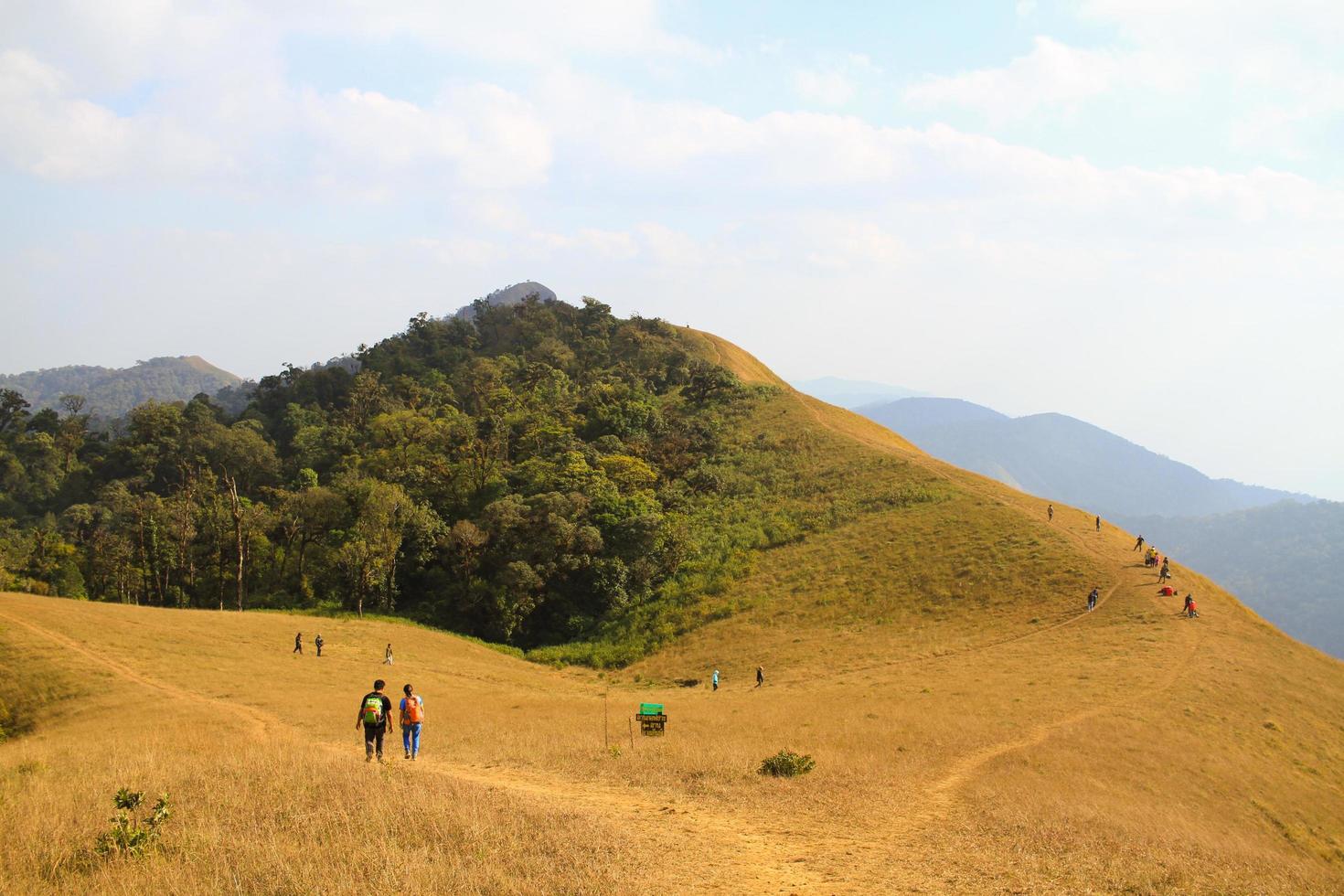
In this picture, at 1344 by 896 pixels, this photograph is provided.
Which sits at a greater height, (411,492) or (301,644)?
(411,492)

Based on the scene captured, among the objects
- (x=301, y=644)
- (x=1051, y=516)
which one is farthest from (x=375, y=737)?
(x=1051, y=516)

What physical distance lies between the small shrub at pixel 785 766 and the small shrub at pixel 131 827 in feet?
33.9

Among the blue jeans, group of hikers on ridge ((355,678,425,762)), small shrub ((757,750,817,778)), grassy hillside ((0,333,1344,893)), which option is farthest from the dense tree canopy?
small shrub ((757,750,817,778))

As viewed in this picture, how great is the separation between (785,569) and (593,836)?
38728 millimetres

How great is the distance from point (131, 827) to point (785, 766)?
11.1 m

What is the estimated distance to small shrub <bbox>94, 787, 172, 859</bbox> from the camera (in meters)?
8.57

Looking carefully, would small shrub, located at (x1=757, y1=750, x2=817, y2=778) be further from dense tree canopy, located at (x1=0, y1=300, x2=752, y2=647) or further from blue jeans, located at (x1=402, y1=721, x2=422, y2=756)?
dense tree canopy, located at (x1=0, y1=300, x2=752, y2=647)

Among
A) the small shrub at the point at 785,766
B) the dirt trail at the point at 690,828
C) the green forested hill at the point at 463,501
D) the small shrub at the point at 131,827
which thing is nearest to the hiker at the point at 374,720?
the dirt trail at the point at 690,828

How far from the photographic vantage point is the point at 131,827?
8.98m

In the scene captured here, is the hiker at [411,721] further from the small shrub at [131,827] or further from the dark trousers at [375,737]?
the small shrub at [131,827]

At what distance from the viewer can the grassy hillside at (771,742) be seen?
31.1 ft

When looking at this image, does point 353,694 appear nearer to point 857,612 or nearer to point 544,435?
point 857,612

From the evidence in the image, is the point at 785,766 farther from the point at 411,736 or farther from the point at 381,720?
the point at 381,720

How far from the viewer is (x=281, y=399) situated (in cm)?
10094
